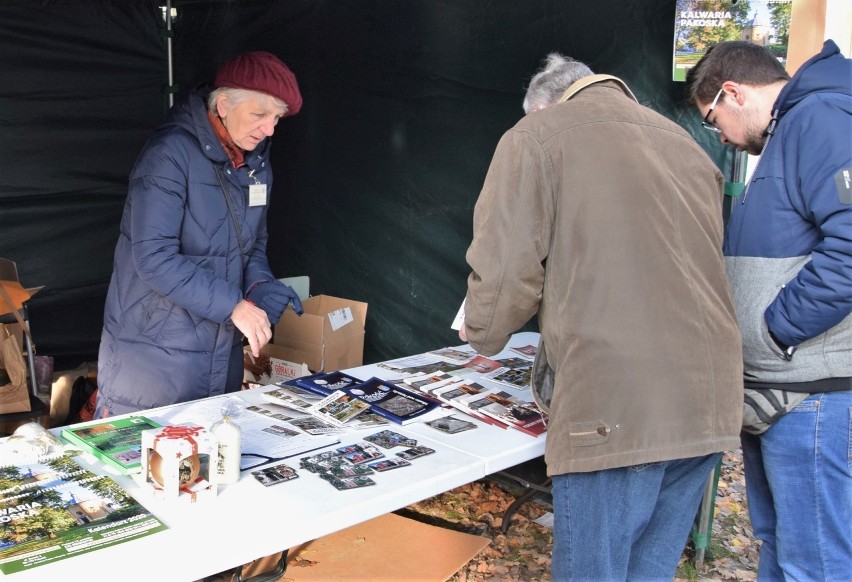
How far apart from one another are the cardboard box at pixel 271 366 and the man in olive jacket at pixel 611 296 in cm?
251

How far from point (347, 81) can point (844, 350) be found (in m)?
3.02

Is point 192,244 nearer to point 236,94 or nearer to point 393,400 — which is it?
point 236,94

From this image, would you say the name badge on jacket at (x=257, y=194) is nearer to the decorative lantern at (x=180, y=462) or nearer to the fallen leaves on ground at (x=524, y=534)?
the decorative lantern at (x=180, y=462)

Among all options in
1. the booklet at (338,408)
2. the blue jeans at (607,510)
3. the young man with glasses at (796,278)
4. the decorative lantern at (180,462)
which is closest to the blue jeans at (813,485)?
the young man with glasses at (796,278)

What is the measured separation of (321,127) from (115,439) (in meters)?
2.79

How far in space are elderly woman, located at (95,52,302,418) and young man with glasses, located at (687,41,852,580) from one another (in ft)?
4.36

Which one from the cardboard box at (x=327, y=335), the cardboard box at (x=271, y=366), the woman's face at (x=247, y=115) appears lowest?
the cardboard box at (x=271, y=366)

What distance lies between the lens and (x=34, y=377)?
12.0 feet

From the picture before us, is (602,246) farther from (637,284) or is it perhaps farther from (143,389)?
(143,389)

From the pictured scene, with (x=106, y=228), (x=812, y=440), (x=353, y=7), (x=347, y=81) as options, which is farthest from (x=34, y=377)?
(x=812, y=440)

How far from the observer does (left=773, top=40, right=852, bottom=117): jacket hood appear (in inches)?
72.3

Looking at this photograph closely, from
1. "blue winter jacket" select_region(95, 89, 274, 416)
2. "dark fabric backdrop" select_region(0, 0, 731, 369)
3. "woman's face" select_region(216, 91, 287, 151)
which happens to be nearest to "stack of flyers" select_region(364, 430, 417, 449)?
"blue winter jacket" select_region(95, 89, 274, 416)

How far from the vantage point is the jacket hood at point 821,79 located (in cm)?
184

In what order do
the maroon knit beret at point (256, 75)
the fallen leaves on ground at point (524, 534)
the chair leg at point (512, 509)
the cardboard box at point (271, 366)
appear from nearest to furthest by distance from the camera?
the maroon knit beret at point (256, 75) < the fallen leaves on ground at point (524, 534) < the chair leg at point (512, 509) < the cardboard box at point (271, 366)
